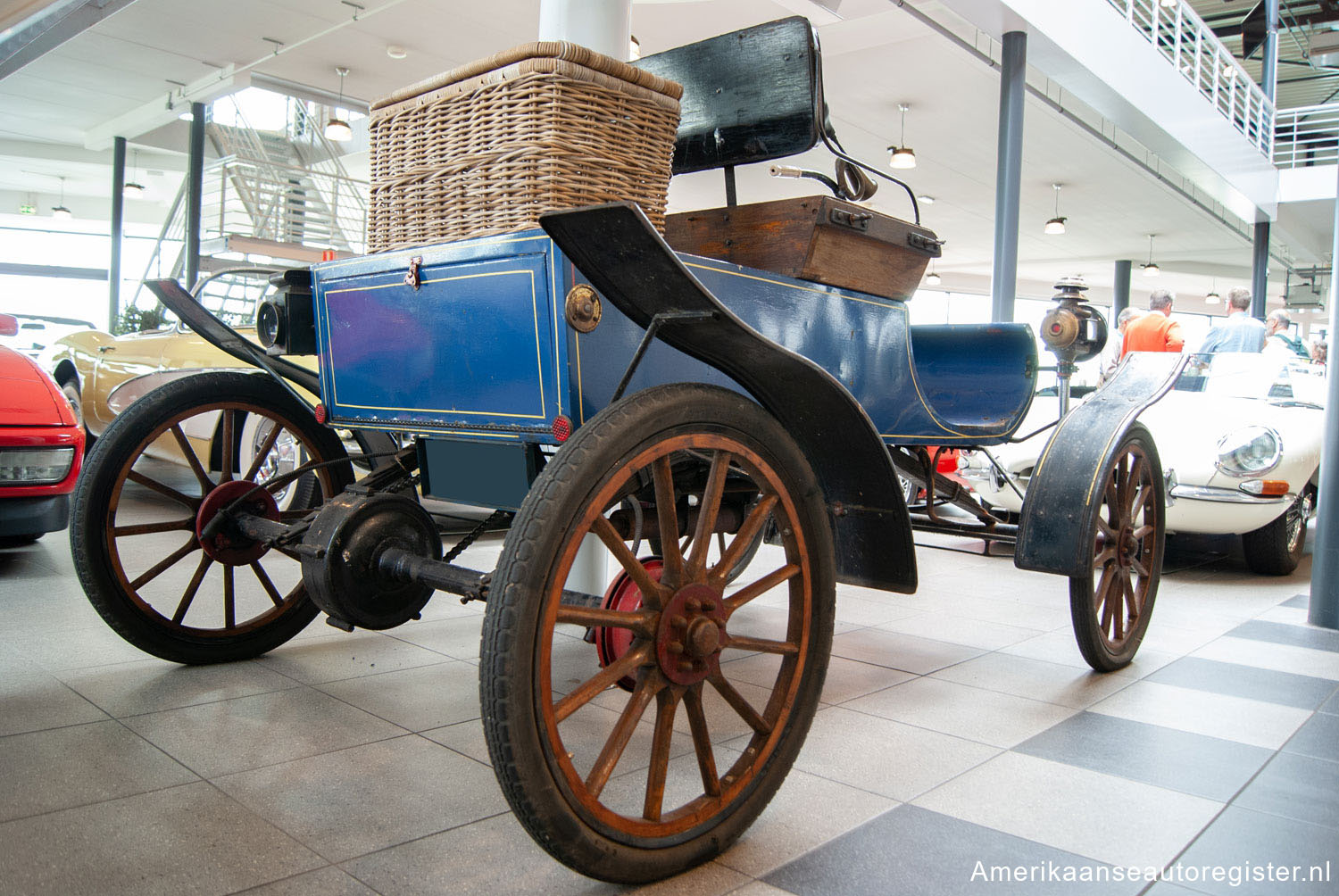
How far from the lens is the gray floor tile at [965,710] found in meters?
2.50

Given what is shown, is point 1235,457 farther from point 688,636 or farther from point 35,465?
point 35,465

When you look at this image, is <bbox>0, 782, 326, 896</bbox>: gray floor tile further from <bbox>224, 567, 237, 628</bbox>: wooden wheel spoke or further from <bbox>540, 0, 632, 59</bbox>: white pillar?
<bbox>540, 0, 632, 59</bbox>: white pillar

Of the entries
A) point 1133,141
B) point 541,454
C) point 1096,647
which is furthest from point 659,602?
point 1133,141

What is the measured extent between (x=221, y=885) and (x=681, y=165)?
7.36 feet

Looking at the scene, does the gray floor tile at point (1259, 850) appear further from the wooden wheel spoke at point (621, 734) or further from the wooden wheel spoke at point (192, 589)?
the wooden wheel spoke at point (192, 589)

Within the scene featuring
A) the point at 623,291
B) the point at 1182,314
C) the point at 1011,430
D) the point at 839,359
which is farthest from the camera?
the point at 1182,314

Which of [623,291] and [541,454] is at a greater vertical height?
[623,291]

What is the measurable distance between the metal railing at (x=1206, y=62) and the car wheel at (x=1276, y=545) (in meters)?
5.66

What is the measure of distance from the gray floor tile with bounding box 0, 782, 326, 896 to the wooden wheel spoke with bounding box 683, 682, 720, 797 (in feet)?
2.23

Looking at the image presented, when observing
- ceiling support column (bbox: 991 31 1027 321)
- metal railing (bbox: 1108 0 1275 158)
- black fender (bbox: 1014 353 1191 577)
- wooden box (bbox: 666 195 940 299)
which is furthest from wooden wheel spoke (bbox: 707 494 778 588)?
metal railing (bbox: 1108 0 1275 158)

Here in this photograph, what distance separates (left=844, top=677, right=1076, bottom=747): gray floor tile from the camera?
2.50 metres

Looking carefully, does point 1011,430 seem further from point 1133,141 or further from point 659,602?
point 1133,141

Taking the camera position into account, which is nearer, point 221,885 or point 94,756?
point 221,885

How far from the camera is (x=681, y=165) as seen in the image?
2.96 m
